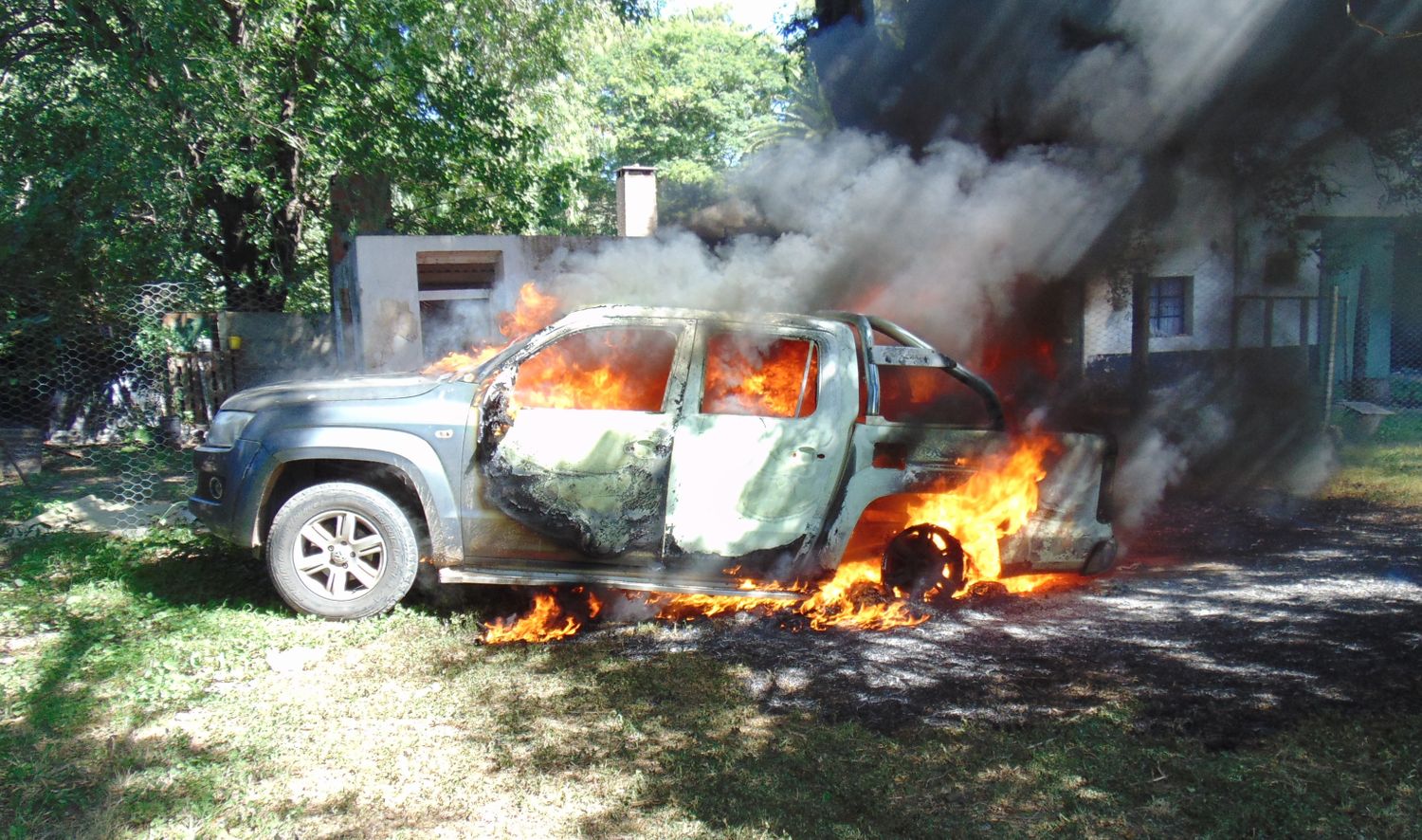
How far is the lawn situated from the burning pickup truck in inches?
19.6

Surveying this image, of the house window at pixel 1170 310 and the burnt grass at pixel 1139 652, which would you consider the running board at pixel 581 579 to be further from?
the house window at pixel 1170 310

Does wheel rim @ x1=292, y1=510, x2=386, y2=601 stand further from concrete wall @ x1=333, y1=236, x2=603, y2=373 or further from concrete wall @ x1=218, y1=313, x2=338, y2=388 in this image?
concrete wall @ x1=218, y1=313, x2=338, y2=388

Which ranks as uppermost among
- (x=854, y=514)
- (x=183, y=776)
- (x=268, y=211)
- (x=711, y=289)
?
(x=268, y=211)

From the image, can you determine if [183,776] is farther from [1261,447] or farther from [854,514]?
[1261,447]

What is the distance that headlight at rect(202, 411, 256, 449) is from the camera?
18.2 ft

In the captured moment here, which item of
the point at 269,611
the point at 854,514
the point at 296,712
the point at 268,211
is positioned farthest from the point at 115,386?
the point at 854,514

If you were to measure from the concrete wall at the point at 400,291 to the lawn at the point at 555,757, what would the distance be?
5007 mm

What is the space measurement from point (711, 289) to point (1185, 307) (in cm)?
1036

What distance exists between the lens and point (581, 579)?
17.4ft

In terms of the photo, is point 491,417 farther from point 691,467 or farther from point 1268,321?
point 1268,321

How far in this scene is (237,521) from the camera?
5.37 metres

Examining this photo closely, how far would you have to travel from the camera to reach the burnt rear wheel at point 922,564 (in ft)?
19.0

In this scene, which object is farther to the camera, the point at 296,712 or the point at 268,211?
the point at 268,211

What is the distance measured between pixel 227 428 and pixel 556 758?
307 centimetres
